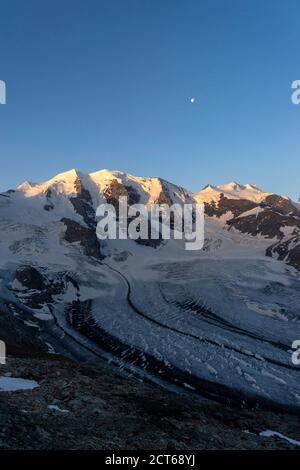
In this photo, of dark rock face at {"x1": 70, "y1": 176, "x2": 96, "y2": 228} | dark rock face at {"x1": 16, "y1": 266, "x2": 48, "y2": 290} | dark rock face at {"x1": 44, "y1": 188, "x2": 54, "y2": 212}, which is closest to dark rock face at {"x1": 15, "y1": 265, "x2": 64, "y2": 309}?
dark rock face at {"x1": 16, "y1": 266, "x2": 48, "y2": 290}

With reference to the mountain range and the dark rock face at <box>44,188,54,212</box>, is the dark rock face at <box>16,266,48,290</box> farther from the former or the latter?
the dark rock face at <box>44,188,54,212</box>

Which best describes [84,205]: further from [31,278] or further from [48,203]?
[31,278]

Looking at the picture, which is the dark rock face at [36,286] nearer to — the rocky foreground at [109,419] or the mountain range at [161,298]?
the mountain range at [161,298]

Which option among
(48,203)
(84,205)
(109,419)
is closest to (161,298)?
(109,419)

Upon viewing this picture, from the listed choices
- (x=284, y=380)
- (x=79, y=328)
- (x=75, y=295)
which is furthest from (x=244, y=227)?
(x=284, y=380)

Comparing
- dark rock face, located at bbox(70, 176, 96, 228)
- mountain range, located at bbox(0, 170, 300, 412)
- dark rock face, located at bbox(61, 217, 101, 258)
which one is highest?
dark rock face, located at bbox(70, 176, 96, 228)

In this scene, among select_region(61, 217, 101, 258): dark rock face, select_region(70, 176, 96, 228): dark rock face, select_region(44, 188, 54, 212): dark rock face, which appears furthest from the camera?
select_region(70, 176, 96, 228): dark rock face
